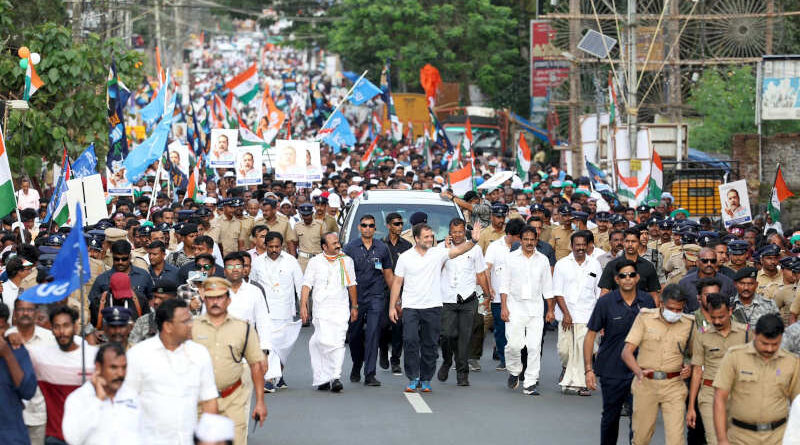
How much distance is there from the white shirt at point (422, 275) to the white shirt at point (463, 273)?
371 mm

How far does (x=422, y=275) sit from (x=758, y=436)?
208 inches

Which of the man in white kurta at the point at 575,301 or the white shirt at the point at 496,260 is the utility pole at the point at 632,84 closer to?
the white shirt at the point at 496,260

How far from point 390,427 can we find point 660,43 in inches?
1152

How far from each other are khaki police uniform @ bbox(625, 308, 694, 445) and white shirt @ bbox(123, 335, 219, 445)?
11.4ft

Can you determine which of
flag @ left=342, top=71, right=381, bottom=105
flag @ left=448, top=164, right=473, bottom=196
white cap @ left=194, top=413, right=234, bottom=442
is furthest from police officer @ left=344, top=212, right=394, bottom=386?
flag @ left=342, top=71, right=381, bottom=105

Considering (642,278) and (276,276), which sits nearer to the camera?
(642,278)

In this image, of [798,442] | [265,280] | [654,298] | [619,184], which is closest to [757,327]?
[798,442]

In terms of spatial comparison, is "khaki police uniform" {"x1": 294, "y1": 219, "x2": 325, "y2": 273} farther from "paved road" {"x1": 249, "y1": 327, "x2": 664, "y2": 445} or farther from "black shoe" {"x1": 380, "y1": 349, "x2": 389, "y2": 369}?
"paved road" {"x1": 249, "y1": 327, "x2": 664, "y2": 445}

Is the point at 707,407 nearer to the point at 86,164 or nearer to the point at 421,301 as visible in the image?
the point at 421,301

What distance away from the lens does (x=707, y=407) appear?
9500 mm

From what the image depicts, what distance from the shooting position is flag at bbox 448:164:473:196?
2287 centimetres

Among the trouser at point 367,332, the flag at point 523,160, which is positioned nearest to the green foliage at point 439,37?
the flag at point 523,160

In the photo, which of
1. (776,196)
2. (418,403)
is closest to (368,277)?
(418,403)

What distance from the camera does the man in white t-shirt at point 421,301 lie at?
43.7 ft
